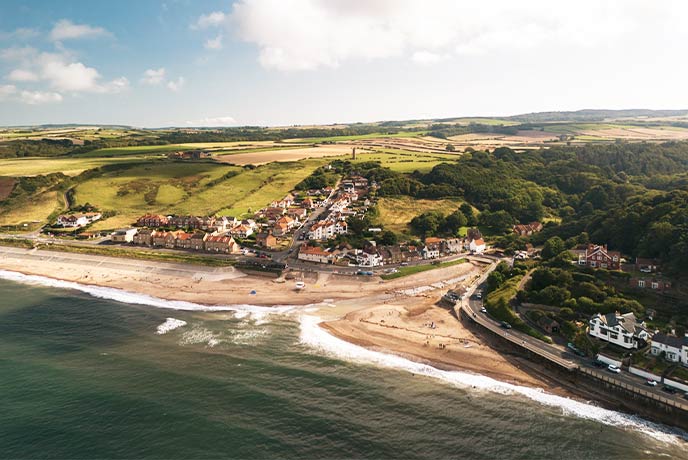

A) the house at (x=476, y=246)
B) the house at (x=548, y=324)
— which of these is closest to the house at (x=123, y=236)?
the house at (x=476, y=246)

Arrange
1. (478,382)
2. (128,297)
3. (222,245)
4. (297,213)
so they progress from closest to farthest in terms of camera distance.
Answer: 1. (478,382)
2. (128,297)
3. (222,245)
4. (297,213)

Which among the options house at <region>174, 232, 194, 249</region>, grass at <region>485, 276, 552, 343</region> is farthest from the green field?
grass at <region>485, 276, 552, 343</region>

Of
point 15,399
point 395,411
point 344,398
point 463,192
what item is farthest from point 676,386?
point 463,192

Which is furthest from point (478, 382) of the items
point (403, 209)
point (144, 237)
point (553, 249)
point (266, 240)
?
point (144, 237)

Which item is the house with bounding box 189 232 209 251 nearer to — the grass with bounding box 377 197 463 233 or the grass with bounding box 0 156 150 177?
the grass with bounding box 377 197 463 233

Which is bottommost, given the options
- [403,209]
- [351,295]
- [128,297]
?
[351,295]

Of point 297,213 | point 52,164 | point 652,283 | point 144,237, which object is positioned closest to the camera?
point 652,283

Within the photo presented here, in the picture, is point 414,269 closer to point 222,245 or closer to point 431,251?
point 431,251
